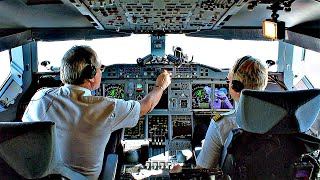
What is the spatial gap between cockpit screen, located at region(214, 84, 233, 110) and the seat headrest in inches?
97.8

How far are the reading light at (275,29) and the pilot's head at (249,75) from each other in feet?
7.23

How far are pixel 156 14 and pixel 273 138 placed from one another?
2096 millimetres

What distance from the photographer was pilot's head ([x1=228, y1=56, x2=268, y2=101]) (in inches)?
97.3

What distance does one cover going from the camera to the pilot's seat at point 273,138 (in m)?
2.22

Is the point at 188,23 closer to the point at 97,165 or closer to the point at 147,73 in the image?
the point at 147,73

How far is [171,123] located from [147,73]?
1.78ft

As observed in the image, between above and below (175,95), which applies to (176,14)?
above

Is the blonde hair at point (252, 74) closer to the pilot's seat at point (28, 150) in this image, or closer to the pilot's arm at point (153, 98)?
the pilot's arm at point (153, 98)

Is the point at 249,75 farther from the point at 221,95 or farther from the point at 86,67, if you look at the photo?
Answer: the point at 221,95

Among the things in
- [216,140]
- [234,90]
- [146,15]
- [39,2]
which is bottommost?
[216,140]

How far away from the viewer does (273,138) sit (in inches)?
91.7

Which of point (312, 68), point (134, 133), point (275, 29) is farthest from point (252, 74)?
point (312, 68)

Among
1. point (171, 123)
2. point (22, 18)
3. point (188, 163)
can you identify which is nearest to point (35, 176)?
point (188, 163)

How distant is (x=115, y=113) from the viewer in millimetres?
2590
